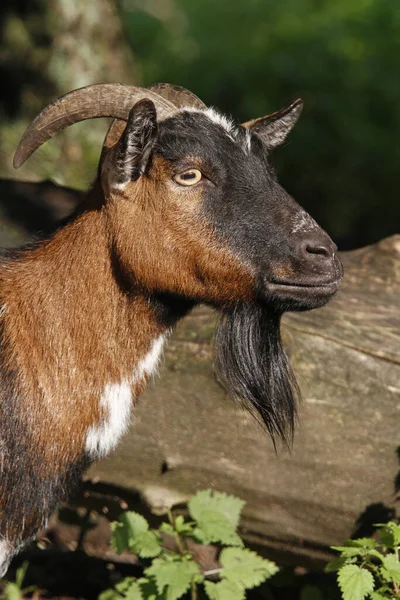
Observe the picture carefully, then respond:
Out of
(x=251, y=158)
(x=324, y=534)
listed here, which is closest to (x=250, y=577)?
(x=324, y=534)

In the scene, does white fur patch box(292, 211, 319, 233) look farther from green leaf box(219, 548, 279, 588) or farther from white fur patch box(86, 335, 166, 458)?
green leaf box(219, 548, 279, 588)

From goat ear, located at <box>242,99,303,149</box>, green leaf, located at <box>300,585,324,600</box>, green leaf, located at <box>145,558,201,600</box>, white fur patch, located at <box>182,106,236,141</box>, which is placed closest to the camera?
white fur patch, located at <box>182,106,236,141</box>

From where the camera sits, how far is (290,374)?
14.2 feet

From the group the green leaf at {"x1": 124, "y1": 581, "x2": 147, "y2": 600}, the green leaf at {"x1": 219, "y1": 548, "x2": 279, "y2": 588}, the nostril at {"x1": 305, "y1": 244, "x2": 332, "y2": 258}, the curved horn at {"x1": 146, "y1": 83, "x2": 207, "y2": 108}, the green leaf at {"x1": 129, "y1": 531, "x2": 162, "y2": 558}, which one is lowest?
the green leaf at {"x1": 124, "y1": 581, "x2": 147, "y2": 600}

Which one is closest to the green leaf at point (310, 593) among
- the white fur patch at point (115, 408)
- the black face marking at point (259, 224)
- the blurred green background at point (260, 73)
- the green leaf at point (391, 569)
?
the green leaf at point (391, 569)

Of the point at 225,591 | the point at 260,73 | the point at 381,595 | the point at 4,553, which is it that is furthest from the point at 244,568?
the point at 260,73

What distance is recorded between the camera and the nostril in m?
3.70

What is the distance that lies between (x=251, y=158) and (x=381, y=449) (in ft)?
5.31

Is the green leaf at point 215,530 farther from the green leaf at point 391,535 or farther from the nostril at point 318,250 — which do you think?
the nostril at point 318,250

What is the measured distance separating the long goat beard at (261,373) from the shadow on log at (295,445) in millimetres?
267

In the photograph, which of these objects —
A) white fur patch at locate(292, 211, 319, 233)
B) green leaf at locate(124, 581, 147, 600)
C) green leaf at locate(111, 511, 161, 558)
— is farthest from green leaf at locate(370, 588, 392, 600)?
white fur patch at locate(292, 211, 319, 233)

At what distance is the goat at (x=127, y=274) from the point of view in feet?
12.3

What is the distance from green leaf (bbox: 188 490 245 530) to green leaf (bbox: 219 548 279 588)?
0.43ft

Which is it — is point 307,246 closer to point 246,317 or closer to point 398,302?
point 246,317
